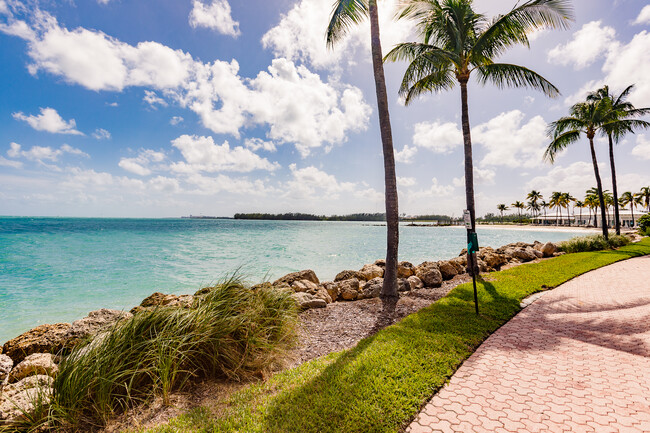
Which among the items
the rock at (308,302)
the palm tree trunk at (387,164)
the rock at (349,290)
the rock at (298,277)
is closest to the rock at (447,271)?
the palm tree trunk at (387,164)

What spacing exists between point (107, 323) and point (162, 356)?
223 cm

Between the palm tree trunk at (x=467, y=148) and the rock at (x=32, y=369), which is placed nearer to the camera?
the rock at (x=32, y=369)

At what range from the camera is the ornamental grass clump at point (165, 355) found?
3070 millimetres

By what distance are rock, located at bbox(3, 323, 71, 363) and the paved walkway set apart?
21.2ft

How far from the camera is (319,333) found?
576cm

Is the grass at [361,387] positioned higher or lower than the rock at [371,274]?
higher

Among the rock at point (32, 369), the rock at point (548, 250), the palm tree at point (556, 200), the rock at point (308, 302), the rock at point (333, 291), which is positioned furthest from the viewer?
the palm tree at point (556, 200)

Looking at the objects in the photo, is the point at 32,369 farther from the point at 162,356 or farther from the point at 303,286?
the point at 303,286

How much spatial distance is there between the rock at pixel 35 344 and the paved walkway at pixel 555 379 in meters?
6.46

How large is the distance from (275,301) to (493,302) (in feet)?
18.5

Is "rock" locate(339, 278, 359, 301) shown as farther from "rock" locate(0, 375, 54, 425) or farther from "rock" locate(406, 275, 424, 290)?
"rock" locate(0, 375, 54, 425)

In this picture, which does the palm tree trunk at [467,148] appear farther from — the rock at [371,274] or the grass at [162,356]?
the grass at [162,356]

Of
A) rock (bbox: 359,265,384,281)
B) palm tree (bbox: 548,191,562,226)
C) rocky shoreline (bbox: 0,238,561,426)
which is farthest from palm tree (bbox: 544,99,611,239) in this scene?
A: palm tree (bbox: 548,191,562,226)

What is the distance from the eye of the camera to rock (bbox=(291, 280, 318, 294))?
8889 millimetres
